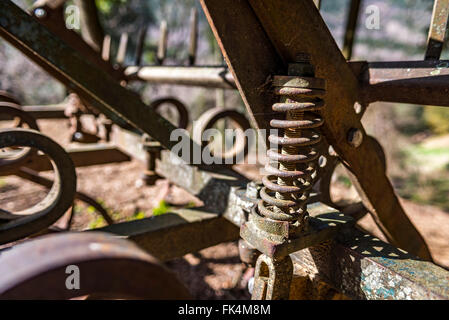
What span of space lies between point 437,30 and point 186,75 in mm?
2007

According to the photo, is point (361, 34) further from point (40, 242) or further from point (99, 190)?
point (40, 242)

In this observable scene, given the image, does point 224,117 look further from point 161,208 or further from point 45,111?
point 45,111

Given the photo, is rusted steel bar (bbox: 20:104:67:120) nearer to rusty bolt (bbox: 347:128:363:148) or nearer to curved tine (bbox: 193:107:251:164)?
curved tine (bbox: 193:107:251:164)

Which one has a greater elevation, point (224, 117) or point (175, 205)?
point (224, 117)

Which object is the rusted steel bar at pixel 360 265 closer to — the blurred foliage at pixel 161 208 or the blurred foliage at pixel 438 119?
the blurred foliage at pixel 161 208

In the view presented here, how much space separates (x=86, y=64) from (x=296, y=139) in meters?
1.07

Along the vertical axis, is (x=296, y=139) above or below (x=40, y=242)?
above

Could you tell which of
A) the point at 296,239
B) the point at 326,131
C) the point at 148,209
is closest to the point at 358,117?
the point at 326,131

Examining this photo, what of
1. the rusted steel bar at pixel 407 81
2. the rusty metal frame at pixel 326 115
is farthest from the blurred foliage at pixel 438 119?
the rusty metal frame at pixel 326 115

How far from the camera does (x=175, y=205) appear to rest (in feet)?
14.2

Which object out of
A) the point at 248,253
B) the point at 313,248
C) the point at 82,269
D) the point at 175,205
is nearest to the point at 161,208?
the point at 175,205

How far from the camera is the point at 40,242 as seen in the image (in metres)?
0.62

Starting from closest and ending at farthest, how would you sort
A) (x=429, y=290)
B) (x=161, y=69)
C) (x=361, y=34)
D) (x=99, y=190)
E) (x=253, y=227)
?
(x=429, y=290) < (x=253, y=227) < (x=161, y=69) < (x=99, y=190) < (x=361, y=34)

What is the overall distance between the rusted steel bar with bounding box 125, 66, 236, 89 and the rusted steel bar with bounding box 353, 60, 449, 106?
44.8 inches
